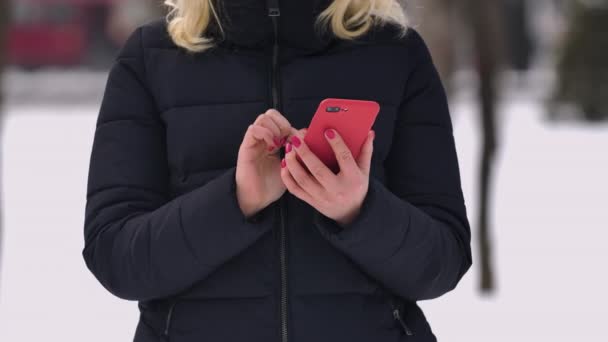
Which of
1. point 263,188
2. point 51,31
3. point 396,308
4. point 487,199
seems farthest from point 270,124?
point 51,31

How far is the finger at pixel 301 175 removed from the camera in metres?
1.31

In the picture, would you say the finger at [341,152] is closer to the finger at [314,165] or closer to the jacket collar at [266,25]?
the finger at [314,165]

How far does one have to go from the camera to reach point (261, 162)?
140cm

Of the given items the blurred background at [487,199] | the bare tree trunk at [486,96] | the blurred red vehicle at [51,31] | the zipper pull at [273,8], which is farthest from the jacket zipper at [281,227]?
the blurred red vehicle at [51,31]

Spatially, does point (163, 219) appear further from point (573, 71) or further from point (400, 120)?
point (573, 71)

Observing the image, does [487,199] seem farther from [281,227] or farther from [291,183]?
[291,183]

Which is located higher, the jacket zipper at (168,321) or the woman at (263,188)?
the woman at (263,188)

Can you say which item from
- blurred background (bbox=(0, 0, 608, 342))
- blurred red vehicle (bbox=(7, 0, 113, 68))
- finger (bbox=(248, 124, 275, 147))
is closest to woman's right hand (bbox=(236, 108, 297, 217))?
finger (bbox=(248, 124, 275, 147))

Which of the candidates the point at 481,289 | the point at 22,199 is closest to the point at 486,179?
the point at 481,289

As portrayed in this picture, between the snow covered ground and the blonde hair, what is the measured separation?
325 centimetres

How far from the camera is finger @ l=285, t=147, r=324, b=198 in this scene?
51.6 inches

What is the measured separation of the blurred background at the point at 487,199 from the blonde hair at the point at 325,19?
264 mm

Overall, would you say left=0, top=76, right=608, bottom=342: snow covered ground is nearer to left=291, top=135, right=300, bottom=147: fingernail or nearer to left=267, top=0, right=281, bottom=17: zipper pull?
left=267, top=0, right=281, bottom=17: zipper pull

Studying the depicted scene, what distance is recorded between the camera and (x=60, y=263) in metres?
6.33
